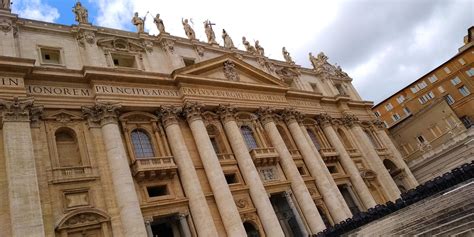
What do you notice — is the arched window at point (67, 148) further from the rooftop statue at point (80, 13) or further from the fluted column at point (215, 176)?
the rooftop statue at point (80, 13)

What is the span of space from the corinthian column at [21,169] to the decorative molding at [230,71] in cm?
1372

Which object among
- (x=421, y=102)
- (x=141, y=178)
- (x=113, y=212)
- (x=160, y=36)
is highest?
(x=160, y=36)

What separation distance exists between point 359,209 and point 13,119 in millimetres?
24436

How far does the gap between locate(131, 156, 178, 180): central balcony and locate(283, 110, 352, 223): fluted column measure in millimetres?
11061

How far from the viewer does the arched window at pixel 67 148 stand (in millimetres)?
17688

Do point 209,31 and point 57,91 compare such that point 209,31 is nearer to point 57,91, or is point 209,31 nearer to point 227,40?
point 227,40

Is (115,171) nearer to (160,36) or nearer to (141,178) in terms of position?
(141,178)

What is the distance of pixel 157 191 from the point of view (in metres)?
19.5

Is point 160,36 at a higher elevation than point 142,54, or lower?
higher

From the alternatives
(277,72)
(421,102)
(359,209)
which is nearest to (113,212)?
(359,209)

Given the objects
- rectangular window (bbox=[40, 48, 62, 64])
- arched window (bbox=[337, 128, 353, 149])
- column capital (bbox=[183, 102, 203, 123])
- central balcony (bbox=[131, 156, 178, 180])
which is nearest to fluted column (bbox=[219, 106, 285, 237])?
column capital (bbox=[183, 102, 203, 123])

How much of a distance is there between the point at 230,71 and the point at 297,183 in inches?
386

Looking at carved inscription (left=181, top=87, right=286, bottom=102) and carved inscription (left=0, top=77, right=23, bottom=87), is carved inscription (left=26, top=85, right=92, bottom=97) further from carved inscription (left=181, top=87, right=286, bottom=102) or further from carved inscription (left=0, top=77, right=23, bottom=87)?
carved inscription (left=181, top=87, right=286, bottom=102)

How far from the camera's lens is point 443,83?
52.5m
